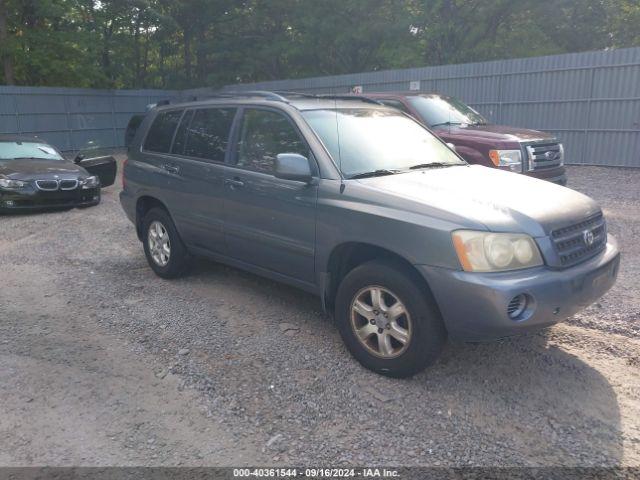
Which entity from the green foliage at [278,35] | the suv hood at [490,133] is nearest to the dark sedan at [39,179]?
the suv hood at [490,133]

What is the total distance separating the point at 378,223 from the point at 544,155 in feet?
18.4

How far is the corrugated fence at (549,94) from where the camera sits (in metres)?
13.2

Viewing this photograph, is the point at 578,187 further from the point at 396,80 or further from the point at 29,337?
the point at 29,337

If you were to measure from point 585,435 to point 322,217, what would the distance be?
2092 millimetres

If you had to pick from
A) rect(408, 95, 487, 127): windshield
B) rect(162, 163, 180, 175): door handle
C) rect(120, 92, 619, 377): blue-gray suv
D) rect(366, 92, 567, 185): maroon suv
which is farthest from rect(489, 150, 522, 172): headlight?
rect(162, 163, 180, 175): door handle

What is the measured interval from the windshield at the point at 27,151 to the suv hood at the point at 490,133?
7.49 metres

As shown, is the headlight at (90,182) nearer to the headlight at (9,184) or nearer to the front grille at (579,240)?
the headlight at (9,184)

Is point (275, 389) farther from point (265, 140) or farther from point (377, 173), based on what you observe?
point (265, 140)

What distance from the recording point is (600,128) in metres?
13.7

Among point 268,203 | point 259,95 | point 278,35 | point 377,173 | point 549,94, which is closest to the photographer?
point 377,173

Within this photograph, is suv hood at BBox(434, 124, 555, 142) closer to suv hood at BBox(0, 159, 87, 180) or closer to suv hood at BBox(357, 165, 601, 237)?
suv hood at BBox(357, 165, 601, 237)

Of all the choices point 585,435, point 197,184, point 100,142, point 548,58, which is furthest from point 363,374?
point 100,142

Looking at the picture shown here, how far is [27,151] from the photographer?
10.6 meters

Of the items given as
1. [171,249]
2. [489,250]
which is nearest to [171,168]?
[171,249]
